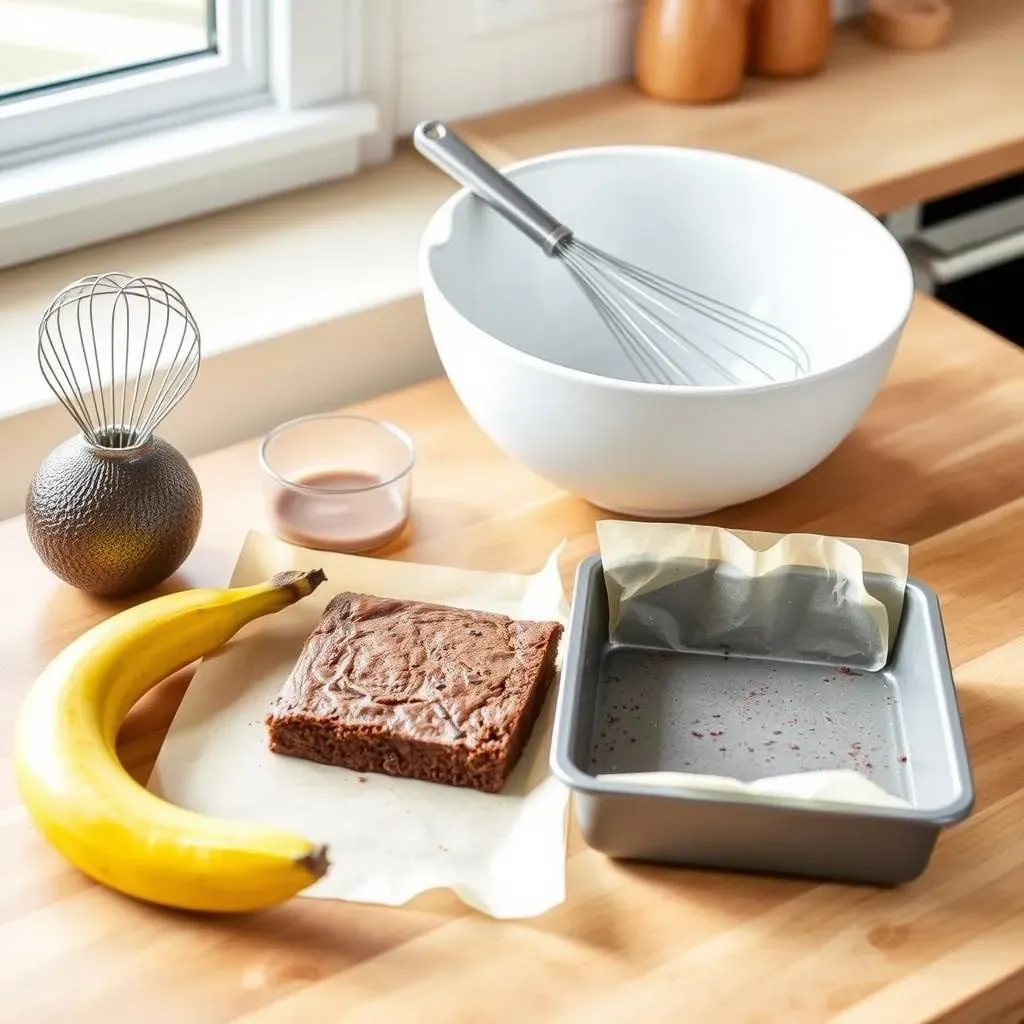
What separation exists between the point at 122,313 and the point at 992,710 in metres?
0.65

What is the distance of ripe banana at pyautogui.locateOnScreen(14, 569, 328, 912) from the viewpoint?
685 millimetres

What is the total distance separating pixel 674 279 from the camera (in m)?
1.11

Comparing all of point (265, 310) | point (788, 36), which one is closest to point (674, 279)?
point (265, 310)

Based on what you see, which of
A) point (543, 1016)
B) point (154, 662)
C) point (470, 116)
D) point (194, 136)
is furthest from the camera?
point (470, 116)

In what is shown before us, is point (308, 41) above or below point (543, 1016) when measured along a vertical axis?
above

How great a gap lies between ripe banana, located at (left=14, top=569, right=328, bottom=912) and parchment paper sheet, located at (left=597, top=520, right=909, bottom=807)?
8.5 inches

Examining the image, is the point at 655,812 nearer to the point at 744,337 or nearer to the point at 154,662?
the point at 154,662

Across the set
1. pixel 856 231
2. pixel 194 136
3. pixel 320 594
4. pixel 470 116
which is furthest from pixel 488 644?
pixel 470 116

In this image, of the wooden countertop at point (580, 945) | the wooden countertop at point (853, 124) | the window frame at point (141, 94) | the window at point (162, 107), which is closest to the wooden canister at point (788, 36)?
the wooden countertop at point (853, 124)

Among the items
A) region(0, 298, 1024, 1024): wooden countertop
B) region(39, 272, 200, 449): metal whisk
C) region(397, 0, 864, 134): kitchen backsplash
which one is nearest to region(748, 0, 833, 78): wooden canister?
region(397, 0, 864, 134): kitchen backsplash

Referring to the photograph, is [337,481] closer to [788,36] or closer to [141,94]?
[141,94]

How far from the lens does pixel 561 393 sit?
87 cm

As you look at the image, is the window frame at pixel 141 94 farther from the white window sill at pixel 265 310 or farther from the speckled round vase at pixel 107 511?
the speckled round vase at pixel 107 511

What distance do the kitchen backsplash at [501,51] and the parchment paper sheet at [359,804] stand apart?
2.02 feet
